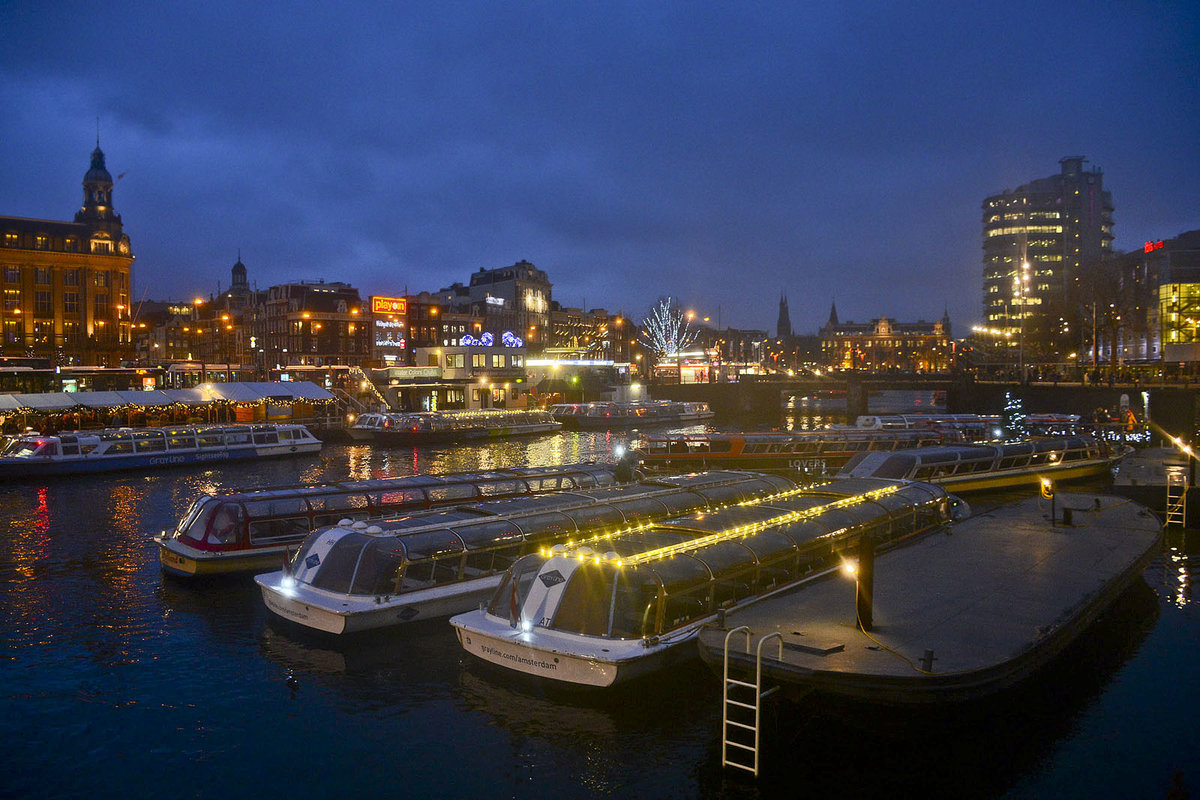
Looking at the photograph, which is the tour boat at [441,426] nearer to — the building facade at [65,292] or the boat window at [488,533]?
the building facade at [65,292]

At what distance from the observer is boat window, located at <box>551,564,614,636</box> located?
1452 cm

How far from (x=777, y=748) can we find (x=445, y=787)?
5.25 metres

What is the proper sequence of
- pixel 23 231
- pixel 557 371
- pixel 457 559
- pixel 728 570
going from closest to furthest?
1. pixel 728 570
2. pixel 457 559
3. pixel 23 231
4. pixel 557 371

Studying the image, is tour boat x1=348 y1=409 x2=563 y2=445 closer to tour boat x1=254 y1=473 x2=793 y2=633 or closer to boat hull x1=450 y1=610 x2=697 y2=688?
tour boat x1=254 y1=473 x2=793 y2=633

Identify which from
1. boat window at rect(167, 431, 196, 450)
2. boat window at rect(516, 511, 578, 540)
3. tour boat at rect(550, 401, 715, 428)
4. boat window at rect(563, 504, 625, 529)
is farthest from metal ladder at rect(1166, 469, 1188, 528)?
tour boat at rect(550, 401, 715, 428)

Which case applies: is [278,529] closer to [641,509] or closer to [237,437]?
[641,509]

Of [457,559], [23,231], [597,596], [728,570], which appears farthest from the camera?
[23,231]

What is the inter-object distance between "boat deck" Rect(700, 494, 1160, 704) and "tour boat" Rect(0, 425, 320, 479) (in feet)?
148

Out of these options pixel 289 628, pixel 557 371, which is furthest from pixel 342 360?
pixel 289 628

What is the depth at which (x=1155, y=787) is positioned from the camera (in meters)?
12.4

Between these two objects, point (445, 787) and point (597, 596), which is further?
point (597, 596)

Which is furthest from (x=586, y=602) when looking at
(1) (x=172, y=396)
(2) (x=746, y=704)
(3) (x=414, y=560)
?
(1) (x=172, y=396)

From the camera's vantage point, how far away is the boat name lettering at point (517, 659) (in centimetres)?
1427

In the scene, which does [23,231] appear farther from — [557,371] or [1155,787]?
[1155,787]
